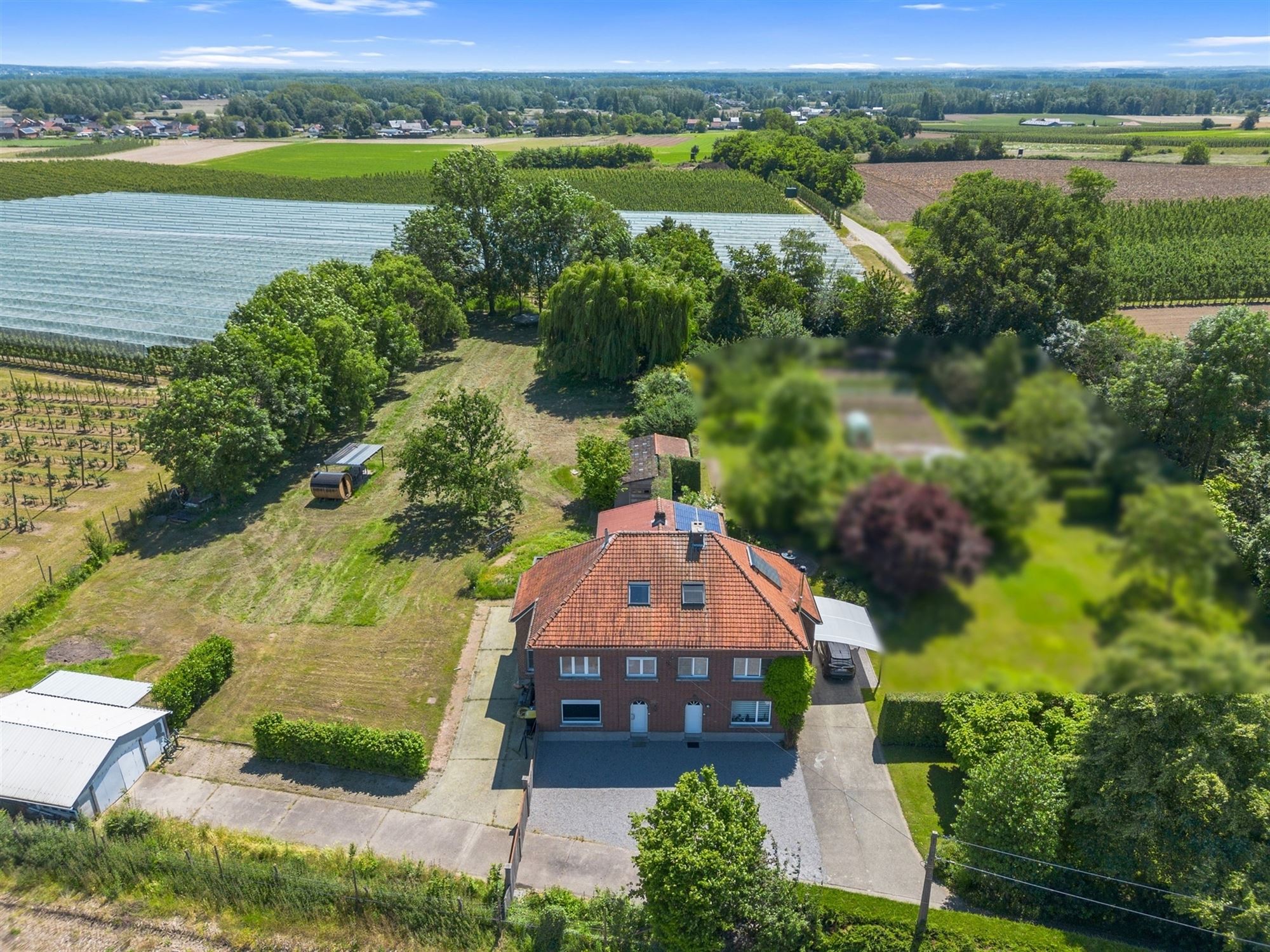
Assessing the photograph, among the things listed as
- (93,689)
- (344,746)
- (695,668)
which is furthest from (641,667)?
(93,689)

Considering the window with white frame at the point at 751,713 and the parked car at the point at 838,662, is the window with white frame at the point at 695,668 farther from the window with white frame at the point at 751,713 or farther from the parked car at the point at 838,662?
the parked car at the point at 838,662

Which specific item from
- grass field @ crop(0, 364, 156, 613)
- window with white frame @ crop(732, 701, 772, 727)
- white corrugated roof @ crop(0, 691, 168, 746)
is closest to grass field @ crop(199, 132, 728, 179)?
grass field @ crop(0, 364, 156, 613)

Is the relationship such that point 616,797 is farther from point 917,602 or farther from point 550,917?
point 917,602

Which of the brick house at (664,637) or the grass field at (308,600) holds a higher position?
the brick house at (664,637)

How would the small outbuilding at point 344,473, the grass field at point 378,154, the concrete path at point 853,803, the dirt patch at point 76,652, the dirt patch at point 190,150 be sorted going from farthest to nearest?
1. the dirt patch at point 190,150
2. the grass field at point 378,154
3. the small outbuilding at point 344,473
4. the dirt patch at point 76,652
5. the concrete path at point 853,803

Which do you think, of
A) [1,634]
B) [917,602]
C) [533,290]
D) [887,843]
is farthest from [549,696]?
[533,290]

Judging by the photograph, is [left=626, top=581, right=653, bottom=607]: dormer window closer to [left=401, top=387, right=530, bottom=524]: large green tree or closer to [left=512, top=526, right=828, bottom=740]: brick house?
[left=512, top=526, right=828, bottom=740]: brick house

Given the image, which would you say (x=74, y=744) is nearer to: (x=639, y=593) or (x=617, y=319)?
(x=639, y=593)

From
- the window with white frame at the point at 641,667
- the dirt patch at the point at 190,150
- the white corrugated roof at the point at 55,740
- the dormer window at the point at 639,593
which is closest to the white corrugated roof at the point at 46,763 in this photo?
the white corrugated roof at the point at 55,740
